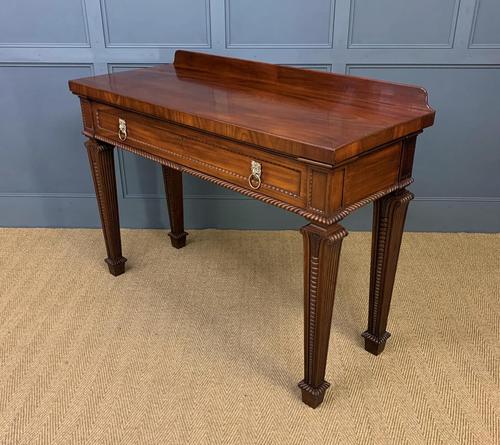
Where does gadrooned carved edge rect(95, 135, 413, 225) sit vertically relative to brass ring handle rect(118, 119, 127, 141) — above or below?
below

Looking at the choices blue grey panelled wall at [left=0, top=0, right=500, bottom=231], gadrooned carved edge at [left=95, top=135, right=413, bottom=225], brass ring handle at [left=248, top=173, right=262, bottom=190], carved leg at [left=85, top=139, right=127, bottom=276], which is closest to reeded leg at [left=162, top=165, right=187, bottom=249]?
blue grey panelled wall at [left=0, top=0, right=500, bottom=231]

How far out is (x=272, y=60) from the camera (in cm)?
263

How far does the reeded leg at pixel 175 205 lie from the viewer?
273 cm

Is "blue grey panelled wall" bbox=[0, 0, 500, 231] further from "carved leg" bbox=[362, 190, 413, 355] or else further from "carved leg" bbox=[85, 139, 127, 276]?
"carved leg" bbox=[362, 190, 413, 355]

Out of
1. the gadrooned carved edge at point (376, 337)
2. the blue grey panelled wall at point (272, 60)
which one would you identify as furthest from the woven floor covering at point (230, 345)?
the blue grey panelled wall at point (272, 60)

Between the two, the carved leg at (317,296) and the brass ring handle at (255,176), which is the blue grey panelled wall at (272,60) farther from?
the carved leg at (317,296)

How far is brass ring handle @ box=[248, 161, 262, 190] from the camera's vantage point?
5.32 ft

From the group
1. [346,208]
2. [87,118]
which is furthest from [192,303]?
[346,208]

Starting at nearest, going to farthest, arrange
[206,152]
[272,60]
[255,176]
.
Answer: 1. [255,176]
2. [206,152]
3. [272,60]

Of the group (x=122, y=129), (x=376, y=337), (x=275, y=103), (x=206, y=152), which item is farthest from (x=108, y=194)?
(x=376, y=337)

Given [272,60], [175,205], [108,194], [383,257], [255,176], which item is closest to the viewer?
[255,176]

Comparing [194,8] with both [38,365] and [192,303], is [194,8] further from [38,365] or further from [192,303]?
[38,365]

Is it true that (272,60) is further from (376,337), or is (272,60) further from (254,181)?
(376,337)

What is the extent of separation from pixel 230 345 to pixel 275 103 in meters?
0.96
